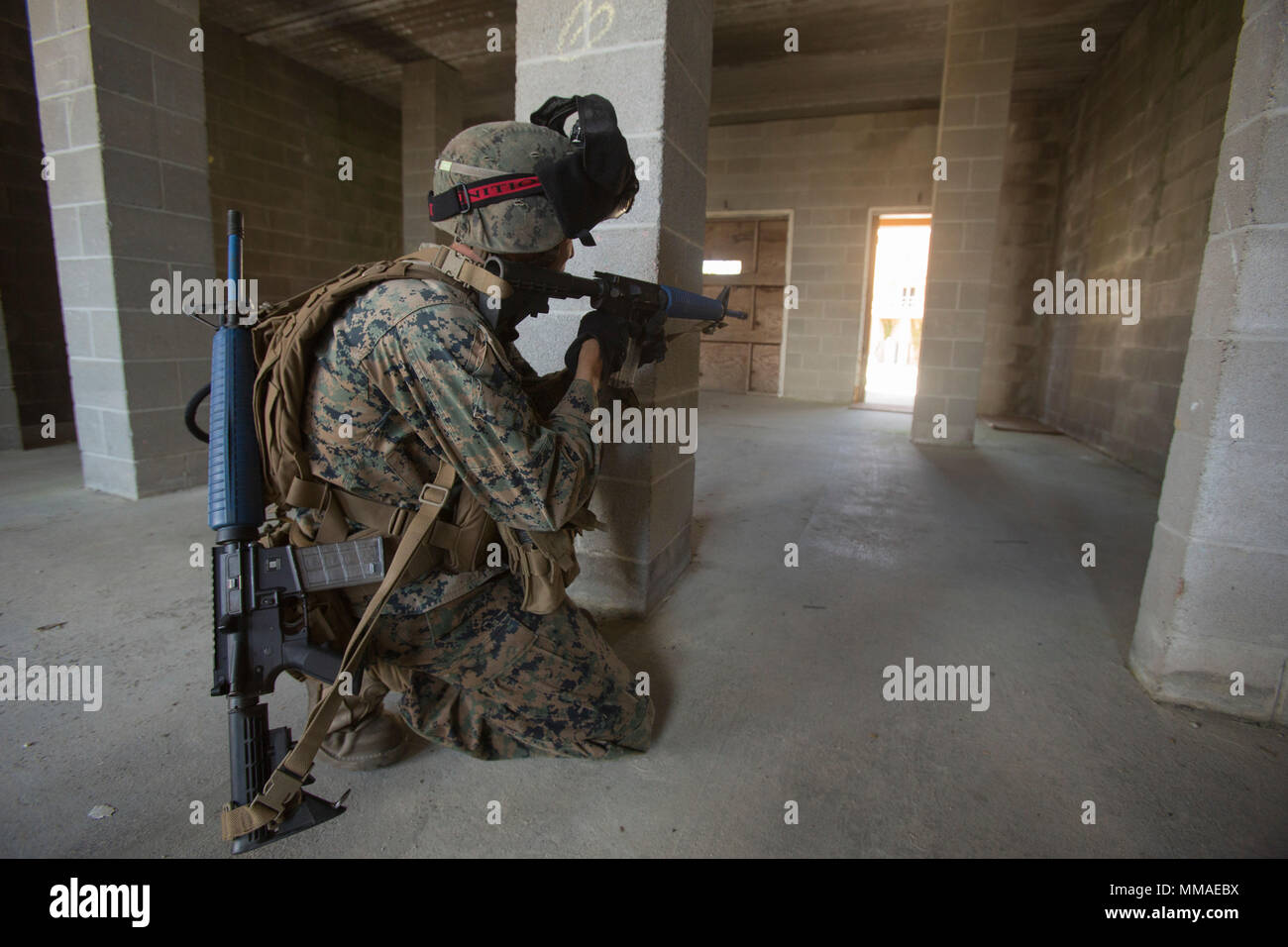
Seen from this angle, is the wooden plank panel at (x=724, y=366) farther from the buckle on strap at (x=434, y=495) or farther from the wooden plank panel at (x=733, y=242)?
the buckle on strap at (x=434, y=495)

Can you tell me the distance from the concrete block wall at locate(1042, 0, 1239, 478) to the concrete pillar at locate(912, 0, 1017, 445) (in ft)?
3.55

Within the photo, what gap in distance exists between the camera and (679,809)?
4.38 ft

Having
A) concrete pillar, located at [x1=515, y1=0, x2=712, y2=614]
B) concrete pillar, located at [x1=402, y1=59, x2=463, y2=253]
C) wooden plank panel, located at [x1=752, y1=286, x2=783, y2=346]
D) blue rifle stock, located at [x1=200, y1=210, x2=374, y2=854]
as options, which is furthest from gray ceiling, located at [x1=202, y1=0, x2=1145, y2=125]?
blue rifle stock, located at [x1=200, y1=210, x2=374, y2=854]

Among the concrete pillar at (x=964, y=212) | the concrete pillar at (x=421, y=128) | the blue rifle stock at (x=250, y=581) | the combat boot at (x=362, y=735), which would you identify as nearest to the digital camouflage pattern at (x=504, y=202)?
the blue rifle stock at (x=250, y=581)

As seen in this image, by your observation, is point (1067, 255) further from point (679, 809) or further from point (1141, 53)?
Result: point (679, 809)

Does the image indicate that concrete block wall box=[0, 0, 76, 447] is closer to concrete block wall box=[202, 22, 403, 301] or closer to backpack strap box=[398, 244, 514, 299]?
concrete block wall box=[202, 22, 403, 301]

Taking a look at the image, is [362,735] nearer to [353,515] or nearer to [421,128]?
[353,515]

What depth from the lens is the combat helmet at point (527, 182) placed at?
4.18ft

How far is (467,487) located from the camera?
1239 mm

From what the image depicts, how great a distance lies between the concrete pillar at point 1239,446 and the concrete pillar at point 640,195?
1.40m

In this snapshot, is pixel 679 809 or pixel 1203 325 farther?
pixel 1203 325

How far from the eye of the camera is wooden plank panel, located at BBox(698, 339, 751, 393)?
881 cm
